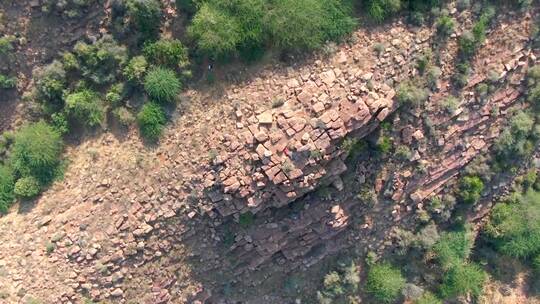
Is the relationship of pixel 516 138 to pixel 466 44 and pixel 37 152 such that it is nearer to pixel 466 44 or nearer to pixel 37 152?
pixel 466 44

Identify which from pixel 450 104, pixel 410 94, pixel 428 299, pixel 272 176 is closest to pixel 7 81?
pixel 272 176

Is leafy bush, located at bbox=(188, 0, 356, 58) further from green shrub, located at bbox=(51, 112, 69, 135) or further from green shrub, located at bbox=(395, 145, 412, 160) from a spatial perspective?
green shrub, located at bbox=(51, 112, 69, 135)

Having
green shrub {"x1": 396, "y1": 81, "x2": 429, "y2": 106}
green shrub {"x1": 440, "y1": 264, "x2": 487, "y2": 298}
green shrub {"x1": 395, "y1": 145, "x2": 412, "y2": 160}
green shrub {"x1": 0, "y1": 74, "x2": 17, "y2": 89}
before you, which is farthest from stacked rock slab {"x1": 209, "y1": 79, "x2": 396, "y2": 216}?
green shrub {"x1": 0, "y1": 74, "x2": 17, "y2": 89}

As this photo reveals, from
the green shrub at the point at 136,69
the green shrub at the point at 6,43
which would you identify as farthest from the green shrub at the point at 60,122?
the green shrub at the point at 136,69

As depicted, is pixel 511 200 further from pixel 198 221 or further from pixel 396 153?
pixel 198 221

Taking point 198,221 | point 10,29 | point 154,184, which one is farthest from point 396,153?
point 10,29

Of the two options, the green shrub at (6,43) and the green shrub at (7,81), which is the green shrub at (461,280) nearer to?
the green shrub at (7,81)
